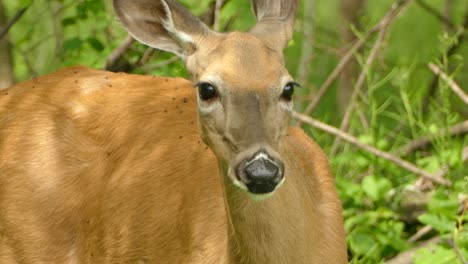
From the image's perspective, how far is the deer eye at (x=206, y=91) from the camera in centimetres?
564

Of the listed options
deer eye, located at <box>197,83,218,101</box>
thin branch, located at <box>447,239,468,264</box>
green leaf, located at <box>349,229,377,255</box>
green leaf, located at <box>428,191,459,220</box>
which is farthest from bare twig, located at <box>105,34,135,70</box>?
deer eye, located at <box>197,83,218,101</box>

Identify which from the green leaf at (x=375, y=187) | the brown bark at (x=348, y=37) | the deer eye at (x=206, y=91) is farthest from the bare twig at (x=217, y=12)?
the brown bark at (x=348, y=37)

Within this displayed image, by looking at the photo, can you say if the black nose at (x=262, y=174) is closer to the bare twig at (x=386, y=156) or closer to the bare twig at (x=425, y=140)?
the bare twig at (x=386, y=156)

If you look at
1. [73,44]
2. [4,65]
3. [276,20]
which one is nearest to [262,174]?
[276,20]

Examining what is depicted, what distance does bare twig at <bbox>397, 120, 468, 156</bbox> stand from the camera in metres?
8.39

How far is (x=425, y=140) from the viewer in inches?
336

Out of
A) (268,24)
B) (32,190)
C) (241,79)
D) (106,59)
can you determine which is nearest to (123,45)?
(106,59)

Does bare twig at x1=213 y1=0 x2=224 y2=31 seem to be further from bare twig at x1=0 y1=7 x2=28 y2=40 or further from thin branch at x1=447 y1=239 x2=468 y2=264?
thin branch at x1=447 y1=239 x2=468 y2=264

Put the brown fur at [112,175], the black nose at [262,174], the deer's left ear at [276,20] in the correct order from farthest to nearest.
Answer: the brown fur at [112,175], the deer's left ear at [276,20], the black nose at [262,174]

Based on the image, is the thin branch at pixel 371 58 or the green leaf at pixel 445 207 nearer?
the green leaf at pixel 445 207

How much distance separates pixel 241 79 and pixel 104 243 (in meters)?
1.62

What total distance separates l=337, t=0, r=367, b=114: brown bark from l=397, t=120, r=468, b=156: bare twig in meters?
1.77

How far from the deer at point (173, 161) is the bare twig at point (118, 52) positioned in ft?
3.13

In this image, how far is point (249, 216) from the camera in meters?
5.69
